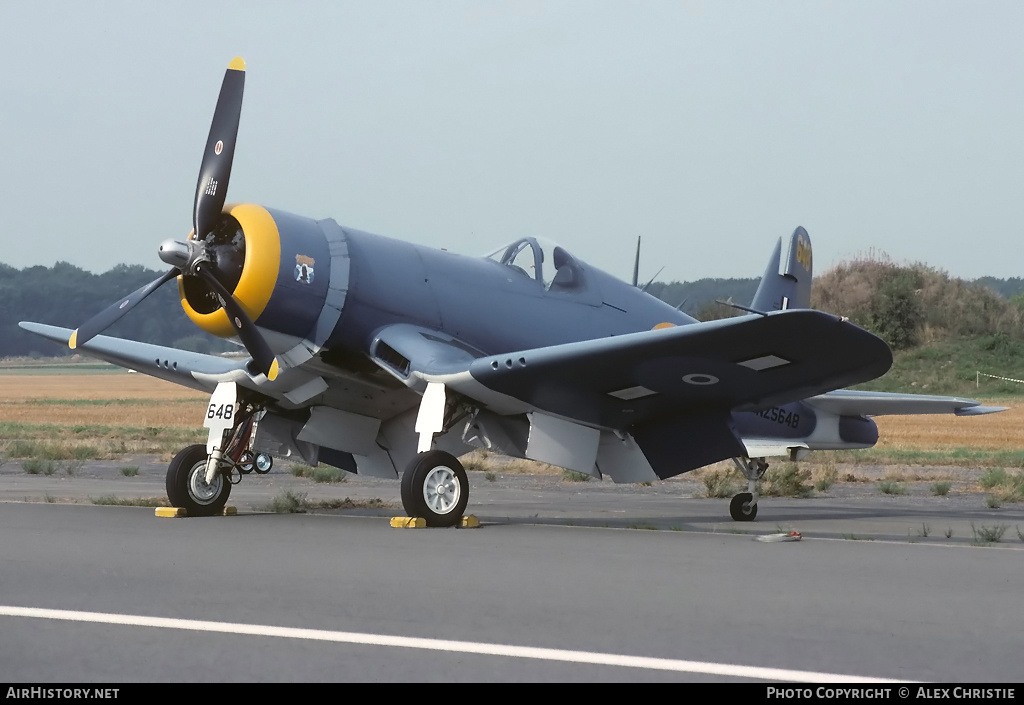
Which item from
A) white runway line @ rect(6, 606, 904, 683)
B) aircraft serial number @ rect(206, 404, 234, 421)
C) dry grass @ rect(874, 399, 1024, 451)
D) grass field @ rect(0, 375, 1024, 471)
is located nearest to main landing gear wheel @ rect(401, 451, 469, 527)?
aircraft serial number @ rect(206, 404, 234, 421)

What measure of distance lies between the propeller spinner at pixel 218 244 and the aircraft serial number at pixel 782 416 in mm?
5666

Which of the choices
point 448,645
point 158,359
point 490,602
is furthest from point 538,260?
point 448,645

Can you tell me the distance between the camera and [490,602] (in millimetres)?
6223

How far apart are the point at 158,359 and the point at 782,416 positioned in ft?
22.8

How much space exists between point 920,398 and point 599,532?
475cm

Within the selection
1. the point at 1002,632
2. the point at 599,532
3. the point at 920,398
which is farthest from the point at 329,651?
the point at 920,398

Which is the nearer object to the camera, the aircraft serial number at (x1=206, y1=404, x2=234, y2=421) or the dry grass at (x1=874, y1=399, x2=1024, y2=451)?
the aircraft serial number at (x1=206, y1=404, x2=234, y2=421)

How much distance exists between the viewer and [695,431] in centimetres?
1275

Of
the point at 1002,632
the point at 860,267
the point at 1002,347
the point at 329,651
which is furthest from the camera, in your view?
the point at 860,267

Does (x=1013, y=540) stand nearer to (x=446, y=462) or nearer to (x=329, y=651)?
(x=446, y=462)

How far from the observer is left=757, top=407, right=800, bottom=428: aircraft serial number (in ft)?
46.8

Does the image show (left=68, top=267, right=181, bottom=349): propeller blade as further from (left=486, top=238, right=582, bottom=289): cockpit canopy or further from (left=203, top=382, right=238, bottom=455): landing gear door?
(left=486, top=238, right=582, bottom=289): cockpit canopy

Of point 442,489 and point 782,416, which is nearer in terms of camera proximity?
point 442,489

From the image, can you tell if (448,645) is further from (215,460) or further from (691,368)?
(215,460)
